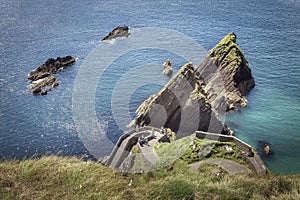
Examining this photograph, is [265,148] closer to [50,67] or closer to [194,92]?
[194,92]

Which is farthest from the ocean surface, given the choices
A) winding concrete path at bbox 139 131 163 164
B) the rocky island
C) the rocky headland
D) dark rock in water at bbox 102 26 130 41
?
winding concrete path at bbox 139 131 163 164

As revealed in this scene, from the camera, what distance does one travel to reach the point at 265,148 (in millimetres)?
44500

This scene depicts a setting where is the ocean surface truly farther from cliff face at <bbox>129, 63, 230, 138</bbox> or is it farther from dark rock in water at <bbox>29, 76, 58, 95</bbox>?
cliff face at <bbox>129, 63, 230, 138</bbox>

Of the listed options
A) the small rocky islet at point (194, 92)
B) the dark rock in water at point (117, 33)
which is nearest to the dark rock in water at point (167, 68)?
the small rocky islet at point (194, 92)

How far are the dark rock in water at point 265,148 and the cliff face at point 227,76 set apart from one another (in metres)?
11.2

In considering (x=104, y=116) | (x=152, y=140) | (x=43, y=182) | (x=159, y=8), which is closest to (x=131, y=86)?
(x=104, y=116)

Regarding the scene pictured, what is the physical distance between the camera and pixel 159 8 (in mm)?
122000

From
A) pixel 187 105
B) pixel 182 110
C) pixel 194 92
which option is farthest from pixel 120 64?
pixel 187 105

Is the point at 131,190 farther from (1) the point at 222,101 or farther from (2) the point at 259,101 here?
(2) the point at 259,101

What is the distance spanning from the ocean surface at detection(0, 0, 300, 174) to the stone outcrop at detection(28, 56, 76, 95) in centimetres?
161

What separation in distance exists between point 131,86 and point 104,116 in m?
12.6

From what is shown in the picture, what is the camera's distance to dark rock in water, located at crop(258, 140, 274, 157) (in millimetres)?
43594

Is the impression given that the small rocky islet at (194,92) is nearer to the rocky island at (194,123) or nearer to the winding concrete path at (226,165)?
the rocky island at (194,123)

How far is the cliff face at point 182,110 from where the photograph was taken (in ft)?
156
